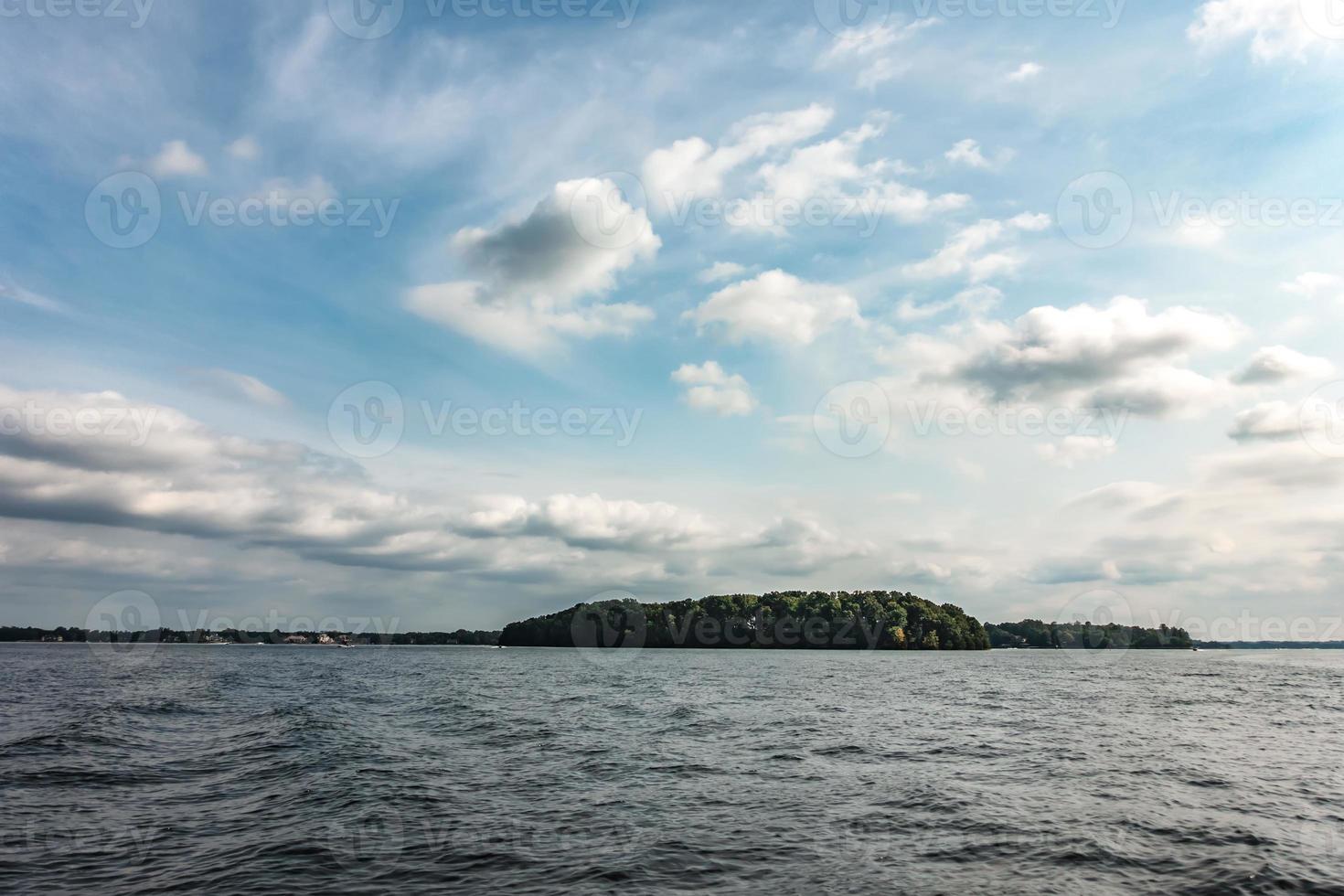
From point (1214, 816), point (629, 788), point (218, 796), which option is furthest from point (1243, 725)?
point (218, 796)

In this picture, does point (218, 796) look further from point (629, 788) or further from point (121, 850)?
point (629, 788)

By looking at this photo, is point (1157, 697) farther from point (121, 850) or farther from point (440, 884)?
point (121, 850)

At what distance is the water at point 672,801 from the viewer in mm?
18938

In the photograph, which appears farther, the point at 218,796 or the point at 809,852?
the point at 218,796

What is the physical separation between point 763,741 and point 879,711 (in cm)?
1949

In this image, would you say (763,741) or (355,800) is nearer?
(355,800)

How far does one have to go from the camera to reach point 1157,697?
71.4 meters

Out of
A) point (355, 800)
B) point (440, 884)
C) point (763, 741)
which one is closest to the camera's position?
point (440, 884)

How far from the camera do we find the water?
18938 mm

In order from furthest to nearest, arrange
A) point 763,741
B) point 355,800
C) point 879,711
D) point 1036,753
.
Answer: point 879,711, point 763,741, point 1036,753, point 355,800

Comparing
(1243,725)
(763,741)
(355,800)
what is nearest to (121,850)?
(355,800)

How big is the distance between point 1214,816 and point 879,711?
32861 millimetres

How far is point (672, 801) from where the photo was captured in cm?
2650

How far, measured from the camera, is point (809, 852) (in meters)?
20.5
